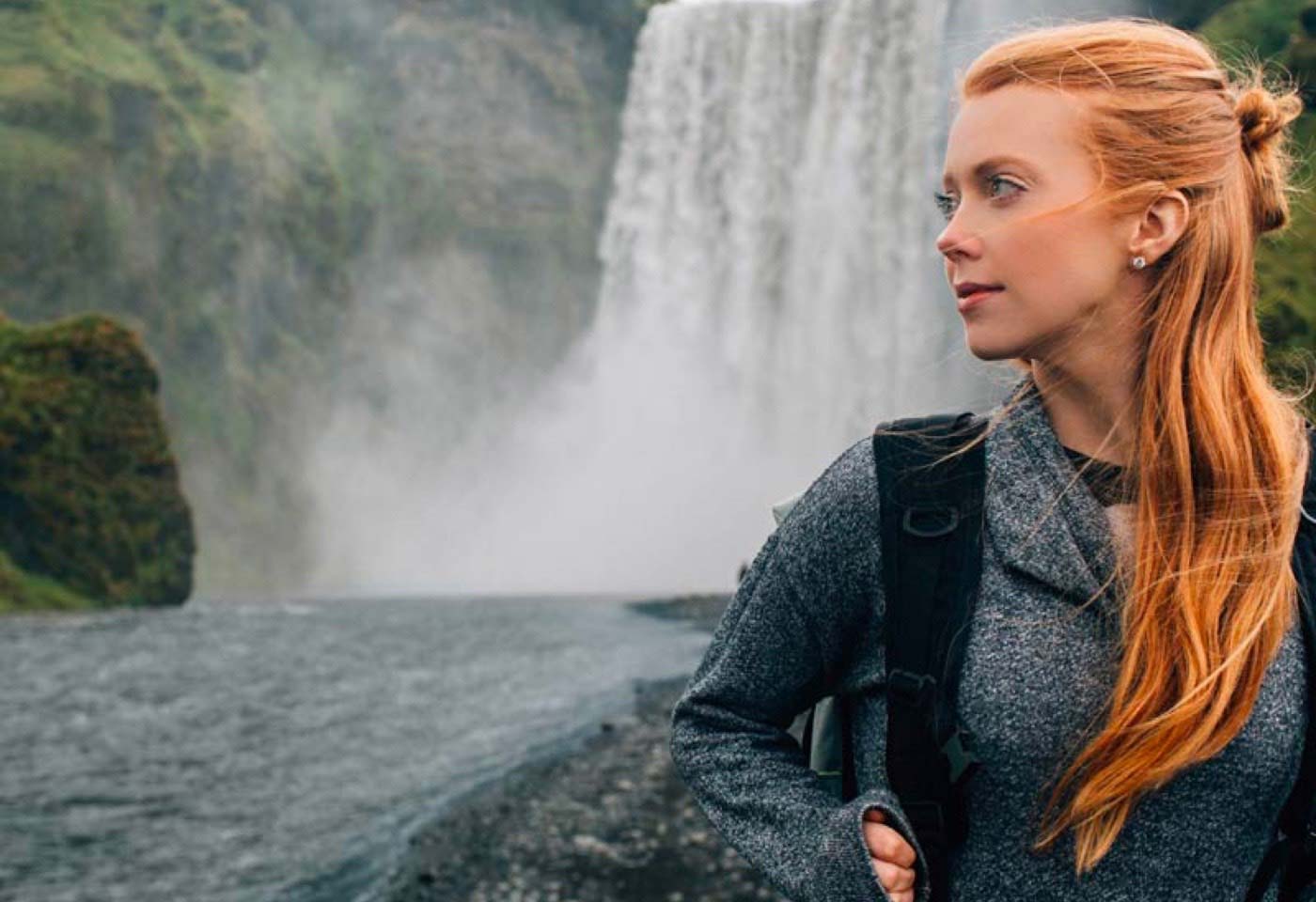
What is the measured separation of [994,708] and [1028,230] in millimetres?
688

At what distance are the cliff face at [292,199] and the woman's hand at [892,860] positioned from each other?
61252 mm

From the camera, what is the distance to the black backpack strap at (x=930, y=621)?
75.9 inches

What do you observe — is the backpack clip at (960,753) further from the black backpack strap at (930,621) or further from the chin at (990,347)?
the chin at (990,347)

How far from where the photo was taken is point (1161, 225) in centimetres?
203

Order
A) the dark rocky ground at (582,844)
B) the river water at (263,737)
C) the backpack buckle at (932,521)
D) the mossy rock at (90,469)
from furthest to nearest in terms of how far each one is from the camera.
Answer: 1. the mossy rock at (90,469)
2. the river water at (263,737)
3. the dark rocky ground at (582,844)
4. the backpack buckle at (932,521)

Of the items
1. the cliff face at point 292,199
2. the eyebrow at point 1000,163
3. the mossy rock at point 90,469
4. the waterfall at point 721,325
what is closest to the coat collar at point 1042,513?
the eyebrow at point 1000,163

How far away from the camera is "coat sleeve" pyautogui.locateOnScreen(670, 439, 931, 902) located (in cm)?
→ 204

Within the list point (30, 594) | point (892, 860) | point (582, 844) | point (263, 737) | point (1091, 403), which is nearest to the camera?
point (892, 860)

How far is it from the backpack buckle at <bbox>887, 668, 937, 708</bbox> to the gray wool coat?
5 centimetres

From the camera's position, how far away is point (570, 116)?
3007 inches

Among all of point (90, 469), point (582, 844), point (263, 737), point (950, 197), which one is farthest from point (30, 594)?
point (950, 197)

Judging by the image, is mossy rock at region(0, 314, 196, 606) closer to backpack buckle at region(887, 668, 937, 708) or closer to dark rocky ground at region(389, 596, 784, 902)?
dark rocky ground at region(389, 596, 784, 902)

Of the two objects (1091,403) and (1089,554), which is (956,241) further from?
(1089,554)

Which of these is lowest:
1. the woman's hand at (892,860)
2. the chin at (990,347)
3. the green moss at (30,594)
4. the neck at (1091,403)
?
the green moss at (30,594)
